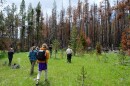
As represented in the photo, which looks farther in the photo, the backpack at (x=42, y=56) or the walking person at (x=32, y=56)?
the walking person at (x=32, y=56)

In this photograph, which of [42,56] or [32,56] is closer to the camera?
[42,56]

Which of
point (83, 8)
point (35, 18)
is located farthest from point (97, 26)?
point (35, 18)

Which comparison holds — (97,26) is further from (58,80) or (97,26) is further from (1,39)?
(58,80)

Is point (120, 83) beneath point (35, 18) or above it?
beneath

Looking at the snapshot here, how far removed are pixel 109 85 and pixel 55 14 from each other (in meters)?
86.2

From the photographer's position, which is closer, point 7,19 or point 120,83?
point 120,83

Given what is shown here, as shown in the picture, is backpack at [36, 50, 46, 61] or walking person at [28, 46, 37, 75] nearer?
backpack at [36, 50, 46, 61]

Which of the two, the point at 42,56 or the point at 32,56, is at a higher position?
the point at 42,56

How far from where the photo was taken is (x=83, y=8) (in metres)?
89.2

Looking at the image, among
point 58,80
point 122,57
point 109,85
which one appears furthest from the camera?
point 122,57

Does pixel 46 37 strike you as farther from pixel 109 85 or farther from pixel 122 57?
pixel 109 85

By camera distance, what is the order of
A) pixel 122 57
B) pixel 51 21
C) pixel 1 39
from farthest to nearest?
pixel 51 21 < pixel 1 39 < pixel 122 57

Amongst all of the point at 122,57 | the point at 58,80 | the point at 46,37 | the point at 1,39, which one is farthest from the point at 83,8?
the point at 58,80

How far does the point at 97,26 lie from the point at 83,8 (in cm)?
978
